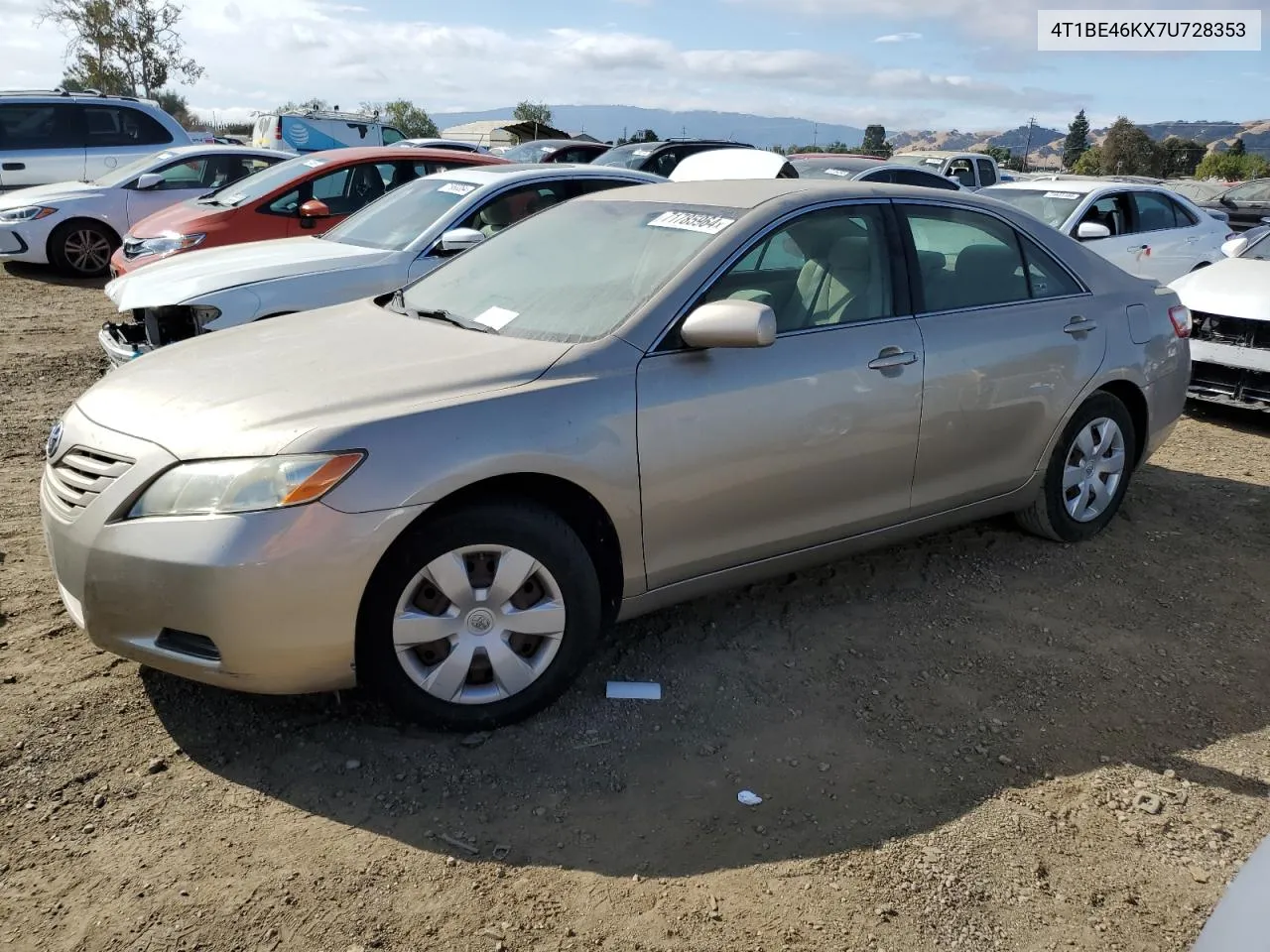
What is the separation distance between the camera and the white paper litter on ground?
10.9ft

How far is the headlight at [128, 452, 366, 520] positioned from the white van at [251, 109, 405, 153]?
58.6 ft

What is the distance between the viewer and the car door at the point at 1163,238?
991 centimetres

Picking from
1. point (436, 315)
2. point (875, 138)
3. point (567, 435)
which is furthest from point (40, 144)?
point (875, 138)

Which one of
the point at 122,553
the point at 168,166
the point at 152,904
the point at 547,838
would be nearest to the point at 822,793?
the point at 547,838

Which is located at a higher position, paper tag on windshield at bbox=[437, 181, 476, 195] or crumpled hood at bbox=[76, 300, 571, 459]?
paper tag on windshield at bbox=[437, 181, 476, 195]

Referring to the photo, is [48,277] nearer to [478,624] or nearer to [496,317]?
[496,317]

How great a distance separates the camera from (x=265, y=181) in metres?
8.59

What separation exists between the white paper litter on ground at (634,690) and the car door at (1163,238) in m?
8.55

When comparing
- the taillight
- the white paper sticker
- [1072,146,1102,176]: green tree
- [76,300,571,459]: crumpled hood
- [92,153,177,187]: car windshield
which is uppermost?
[1072,146,1102,176]: green tree

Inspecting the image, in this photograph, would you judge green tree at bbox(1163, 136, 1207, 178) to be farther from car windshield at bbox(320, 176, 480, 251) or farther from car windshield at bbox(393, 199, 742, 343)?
car windshield at bbox(393, 199, 742, 343)

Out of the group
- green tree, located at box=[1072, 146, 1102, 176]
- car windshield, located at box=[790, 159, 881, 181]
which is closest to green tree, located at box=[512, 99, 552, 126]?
green tree, located at box=[1072, 146, 1102, 176]

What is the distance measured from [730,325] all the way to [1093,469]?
2392 millimetres

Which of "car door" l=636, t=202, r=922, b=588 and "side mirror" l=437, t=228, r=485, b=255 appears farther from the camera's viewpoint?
"side mirror" l=437, t=228, r=485, b=255

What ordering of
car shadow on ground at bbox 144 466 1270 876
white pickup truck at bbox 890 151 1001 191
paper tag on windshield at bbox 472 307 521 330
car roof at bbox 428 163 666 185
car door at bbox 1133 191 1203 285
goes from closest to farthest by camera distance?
car shadow on ground at bbox 144 466 1270 876
paper tag on windshield at bbox 472 307 521 330
car roof at bbox 428 163 666 185
car door at bbox 1133 191 1203 285
white pickup truck at bbox 890 151 1001 191
